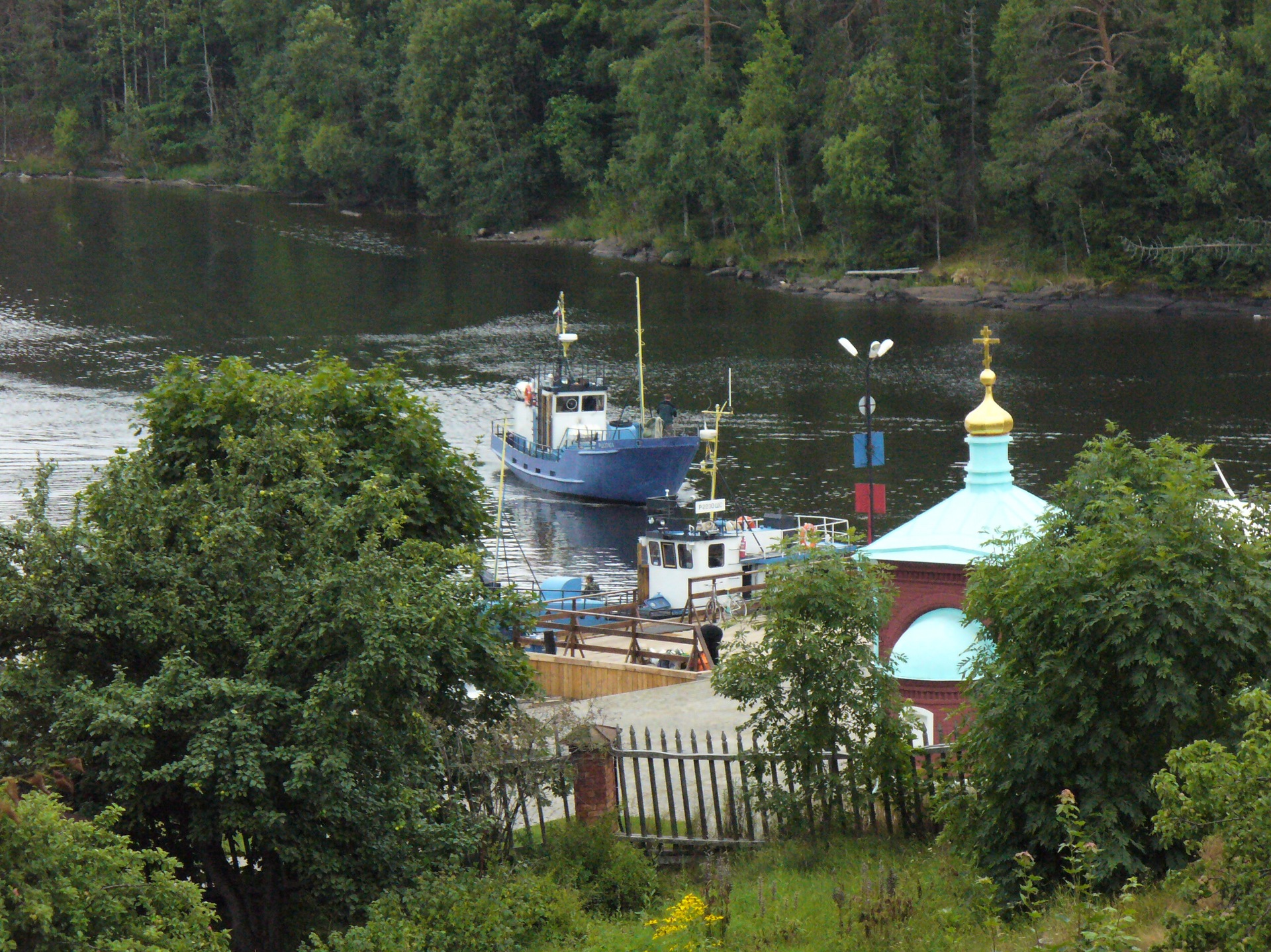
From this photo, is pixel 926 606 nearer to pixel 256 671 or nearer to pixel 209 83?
pixel 256 671

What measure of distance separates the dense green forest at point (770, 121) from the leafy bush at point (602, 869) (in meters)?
66.7

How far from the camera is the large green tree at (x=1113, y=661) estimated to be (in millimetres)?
12352

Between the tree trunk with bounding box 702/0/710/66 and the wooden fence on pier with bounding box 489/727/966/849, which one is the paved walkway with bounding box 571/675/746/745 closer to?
the wooden fence on pier with bounding box 489/727/966/849

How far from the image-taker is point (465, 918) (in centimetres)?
1370

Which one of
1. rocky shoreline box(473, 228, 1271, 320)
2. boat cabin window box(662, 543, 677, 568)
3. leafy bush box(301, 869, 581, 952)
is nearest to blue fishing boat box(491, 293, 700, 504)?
boat cabin window box(662, 543, 677, 568)

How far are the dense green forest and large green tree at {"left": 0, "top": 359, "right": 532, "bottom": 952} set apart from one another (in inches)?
2656

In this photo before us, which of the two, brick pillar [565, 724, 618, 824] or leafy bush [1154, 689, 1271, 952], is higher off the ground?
leafy bush [1154, 689, 1271, 952]

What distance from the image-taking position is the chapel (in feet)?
59.4

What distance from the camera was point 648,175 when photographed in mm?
98938

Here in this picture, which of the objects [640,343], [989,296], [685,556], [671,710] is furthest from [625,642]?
[989,296]

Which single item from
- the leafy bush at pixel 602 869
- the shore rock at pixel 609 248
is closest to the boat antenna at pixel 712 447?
the leafy bush at pixel 602 869

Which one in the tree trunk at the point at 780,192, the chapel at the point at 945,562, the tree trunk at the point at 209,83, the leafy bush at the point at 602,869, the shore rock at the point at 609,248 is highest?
the tree trunk at the point at 209,83

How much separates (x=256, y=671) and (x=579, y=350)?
59.2 meters

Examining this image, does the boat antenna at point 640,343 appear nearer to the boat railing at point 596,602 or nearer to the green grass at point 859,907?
the boat railing at point 596,602
